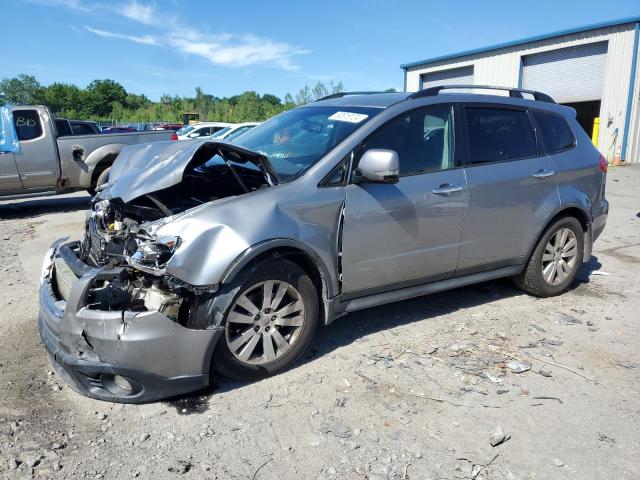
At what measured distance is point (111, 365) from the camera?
2955mm

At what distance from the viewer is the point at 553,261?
513 cm

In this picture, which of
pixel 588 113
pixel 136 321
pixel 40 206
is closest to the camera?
pixel 136 321

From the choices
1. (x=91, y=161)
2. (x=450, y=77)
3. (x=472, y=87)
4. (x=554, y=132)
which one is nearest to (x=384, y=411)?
(x=472, y=87)

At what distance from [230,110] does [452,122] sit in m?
53.7

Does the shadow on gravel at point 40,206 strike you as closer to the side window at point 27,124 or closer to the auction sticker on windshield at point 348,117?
the side window at point 27,124

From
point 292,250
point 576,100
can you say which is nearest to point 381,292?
point 292,250

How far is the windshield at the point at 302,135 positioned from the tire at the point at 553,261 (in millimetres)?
2199

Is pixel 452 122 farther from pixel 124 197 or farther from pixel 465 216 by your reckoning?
pixel 124 197

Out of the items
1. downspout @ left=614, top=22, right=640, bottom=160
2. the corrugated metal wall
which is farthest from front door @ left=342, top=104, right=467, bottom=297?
the corrugated metal wall

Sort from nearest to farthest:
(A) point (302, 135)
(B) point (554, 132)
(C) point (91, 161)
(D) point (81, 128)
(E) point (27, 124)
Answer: (A) point (302, 135) < (B) point (554, 132) < (E) point (27, 124) < (C) point (91, 161) < (D) point (81, 128)

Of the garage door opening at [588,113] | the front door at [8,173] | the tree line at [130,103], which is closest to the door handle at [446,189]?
the front door at [8,173]

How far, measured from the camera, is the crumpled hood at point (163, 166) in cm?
337

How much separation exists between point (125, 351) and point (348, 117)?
232 cm

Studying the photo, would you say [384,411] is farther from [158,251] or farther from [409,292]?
[158,251]
